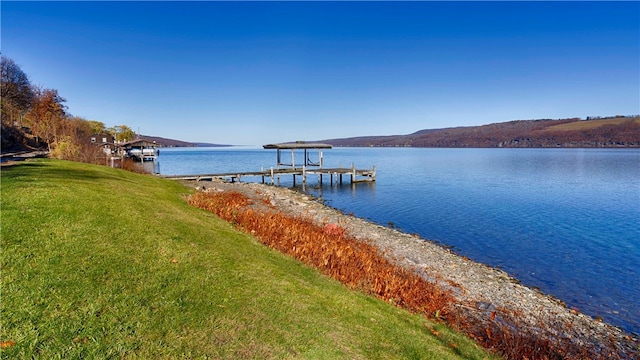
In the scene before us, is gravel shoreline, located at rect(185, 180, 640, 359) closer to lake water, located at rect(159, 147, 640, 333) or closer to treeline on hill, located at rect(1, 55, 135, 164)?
lake water, located at rect(159, 147, 640, 333)

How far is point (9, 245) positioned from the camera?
227 inches

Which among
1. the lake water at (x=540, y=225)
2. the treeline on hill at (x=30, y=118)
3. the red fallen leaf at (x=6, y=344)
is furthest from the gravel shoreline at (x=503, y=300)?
the treeline on hill at (x=30, y=118)

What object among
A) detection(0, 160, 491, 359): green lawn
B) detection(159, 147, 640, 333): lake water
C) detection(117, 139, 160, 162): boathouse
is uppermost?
detection(117, 139, 160, 162): boathouse

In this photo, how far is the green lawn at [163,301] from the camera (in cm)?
411

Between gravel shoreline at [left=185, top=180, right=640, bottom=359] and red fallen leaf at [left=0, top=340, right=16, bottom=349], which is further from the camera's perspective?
gravel shoreline at [left=185, top=180, right=640, bottom=359]

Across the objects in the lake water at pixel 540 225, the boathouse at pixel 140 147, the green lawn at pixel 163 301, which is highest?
the boathouse at pixel 140 147

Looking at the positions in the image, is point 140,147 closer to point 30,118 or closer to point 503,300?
point 30,118

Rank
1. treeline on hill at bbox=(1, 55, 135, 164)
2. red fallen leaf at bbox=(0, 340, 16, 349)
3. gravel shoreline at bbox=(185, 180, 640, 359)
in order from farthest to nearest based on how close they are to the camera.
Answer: treeline on hill at bbox=(1, 55, 135, 164), gravel shoreline at bbox=(185, 180, 640, 359), red fallen leaf at bbox=(0, 340, 16, 349)

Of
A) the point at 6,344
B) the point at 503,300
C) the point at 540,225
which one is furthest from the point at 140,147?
the point at 6,344

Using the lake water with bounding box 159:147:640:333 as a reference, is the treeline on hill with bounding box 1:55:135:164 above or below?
above

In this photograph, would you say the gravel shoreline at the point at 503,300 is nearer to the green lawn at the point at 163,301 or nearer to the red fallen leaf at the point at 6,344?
the green lawn at the point at 163,301

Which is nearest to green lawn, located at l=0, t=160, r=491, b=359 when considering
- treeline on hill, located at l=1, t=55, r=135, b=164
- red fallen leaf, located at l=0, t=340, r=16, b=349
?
red fallen leaf, located at l=0, t=340, r=16, b=349

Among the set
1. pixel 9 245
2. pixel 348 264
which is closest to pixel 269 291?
pixel 348 264

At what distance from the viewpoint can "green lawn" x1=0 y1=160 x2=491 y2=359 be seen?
4.11 metres
